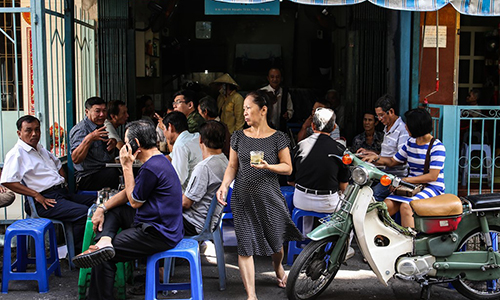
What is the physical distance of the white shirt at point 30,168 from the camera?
4797 mm

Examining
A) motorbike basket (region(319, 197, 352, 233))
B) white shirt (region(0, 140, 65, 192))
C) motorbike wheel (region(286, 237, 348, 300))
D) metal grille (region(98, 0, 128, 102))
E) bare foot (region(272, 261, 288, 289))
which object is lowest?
bare foot (region(272, 261, 288, 289))

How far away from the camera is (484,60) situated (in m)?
8.88

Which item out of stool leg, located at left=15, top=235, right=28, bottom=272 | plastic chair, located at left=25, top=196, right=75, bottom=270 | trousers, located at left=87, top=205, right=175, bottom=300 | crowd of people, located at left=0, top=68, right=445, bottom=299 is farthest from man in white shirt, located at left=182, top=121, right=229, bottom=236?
stool leg, located at left=15, top=235, right=28, bottom=272

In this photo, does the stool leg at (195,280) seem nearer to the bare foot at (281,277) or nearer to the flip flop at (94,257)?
the flip flop at (94,257)

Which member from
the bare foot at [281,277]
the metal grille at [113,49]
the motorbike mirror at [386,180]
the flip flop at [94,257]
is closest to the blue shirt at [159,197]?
the flip flop at [94,257]

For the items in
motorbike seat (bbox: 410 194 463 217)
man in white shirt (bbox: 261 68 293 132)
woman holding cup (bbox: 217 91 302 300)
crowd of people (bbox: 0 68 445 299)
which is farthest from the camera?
man in white shirt (bbox: 261 68 293 132)

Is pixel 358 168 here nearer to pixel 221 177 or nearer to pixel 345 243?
pixel 345 243

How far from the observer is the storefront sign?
5.78 metres

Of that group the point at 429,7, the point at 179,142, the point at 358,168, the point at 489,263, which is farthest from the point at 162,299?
the point at 429,7

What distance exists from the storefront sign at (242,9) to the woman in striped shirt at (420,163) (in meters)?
1.91

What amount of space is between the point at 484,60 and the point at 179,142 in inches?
235

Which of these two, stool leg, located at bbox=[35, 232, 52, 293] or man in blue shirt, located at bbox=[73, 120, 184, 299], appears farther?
stool leg, located at bbox=[35, 232, 52, 293]

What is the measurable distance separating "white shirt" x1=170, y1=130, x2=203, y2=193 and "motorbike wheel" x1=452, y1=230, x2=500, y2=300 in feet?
7.66

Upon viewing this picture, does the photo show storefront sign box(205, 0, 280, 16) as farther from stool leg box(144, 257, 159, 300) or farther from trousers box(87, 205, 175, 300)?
stool leg box(144, 257, 159, 300)
